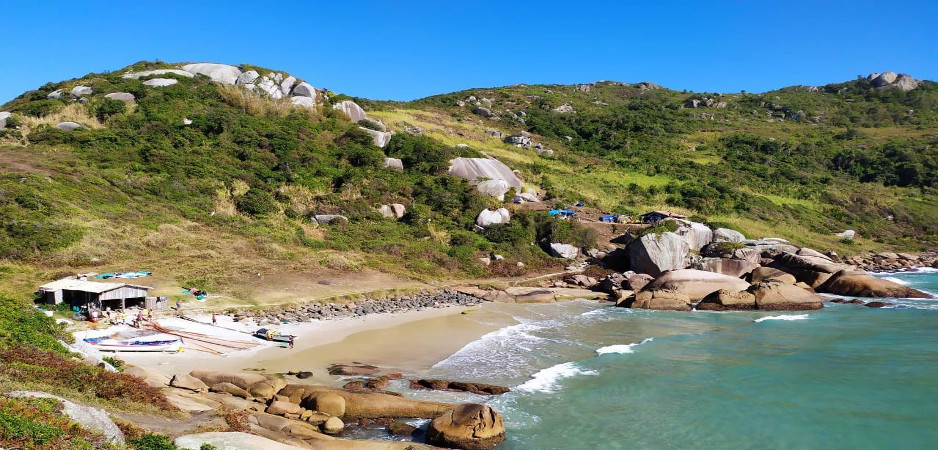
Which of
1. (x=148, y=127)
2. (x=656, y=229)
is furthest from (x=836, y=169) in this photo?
(x=148, y=127)

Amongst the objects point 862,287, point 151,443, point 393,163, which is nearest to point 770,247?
point 862,287

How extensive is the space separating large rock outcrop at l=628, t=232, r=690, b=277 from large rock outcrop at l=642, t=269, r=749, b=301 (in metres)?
4.92

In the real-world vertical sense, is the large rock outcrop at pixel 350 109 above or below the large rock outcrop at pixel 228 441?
above

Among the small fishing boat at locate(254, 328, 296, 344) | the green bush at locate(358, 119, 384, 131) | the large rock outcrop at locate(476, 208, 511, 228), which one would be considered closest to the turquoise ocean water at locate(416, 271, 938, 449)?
the small fishing boat at locate(254, 328, 296, 344)

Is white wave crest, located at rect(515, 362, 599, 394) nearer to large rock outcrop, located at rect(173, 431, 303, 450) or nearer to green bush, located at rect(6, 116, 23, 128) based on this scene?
large rock outcrop, located at rect(173, 431, 303, 450)

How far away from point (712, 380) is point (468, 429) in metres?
10.0

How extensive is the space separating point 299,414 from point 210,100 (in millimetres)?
52767

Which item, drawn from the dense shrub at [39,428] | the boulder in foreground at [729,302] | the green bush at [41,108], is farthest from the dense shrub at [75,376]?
the green bush at [41,108]

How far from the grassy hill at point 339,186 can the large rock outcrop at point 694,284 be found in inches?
396

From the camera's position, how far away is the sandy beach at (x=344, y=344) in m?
18.8

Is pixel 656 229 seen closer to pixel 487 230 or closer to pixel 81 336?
pixel 487 230

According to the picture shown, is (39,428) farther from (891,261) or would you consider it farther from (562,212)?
(891,261)

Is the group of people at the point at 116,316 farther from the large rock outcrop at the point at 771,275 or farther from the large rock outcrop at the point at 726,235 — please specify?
the large rock outcrop at the point at 726,235

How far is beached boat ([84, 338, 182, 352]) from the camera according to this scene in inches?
747
